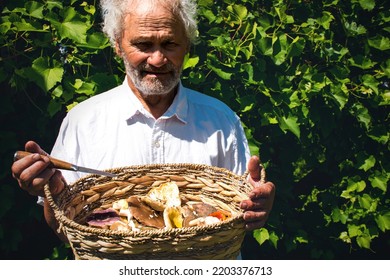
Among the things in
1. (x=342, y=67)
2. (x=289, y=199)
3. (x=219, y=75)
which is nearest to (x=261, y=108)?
(x=219, y=75)

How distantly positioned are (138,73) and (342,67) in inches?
53.8

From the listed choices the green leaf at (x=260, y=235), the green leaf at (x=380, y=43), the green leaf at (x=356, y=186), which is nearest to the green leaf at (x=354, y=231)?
the green leaf at (x=356, y=186)

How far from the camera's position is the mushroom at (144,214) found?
171 cm

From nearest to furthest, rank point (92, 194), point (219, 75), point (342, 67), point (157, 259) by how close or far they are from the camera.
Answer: point (157, 259)
point (92, 194)
point (219, 75)
point (342, 67)

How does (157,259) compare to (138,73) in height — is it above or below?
below

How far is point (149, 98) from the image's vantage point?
2.03m

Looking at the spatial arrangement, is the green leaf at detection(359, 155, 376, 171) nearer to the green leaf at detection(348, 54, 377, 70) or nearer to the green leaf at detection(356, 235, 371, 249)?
the green leaf at detection(356, 235, 371, 249)

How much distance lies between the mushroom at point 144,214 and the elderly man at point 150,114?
0.22 metres

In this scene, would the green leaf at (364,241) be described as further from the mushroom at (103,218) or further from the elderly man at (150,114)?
the mushroom at (103,218)

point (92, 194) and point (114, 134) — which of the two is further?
point (114, 134)

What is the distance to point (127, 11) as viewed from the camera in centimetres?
192

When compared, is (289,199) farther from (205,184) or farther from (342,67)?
(205,184)

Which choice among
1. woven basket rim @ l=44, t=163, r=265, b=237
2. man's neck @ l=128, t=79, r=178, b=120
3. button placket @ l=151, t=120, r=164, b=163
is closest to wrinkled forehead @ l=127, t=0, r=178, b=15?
man's neck @ l=128, t=79, r=178, b=120

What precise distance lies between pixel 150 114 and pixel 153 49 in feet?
0.78
